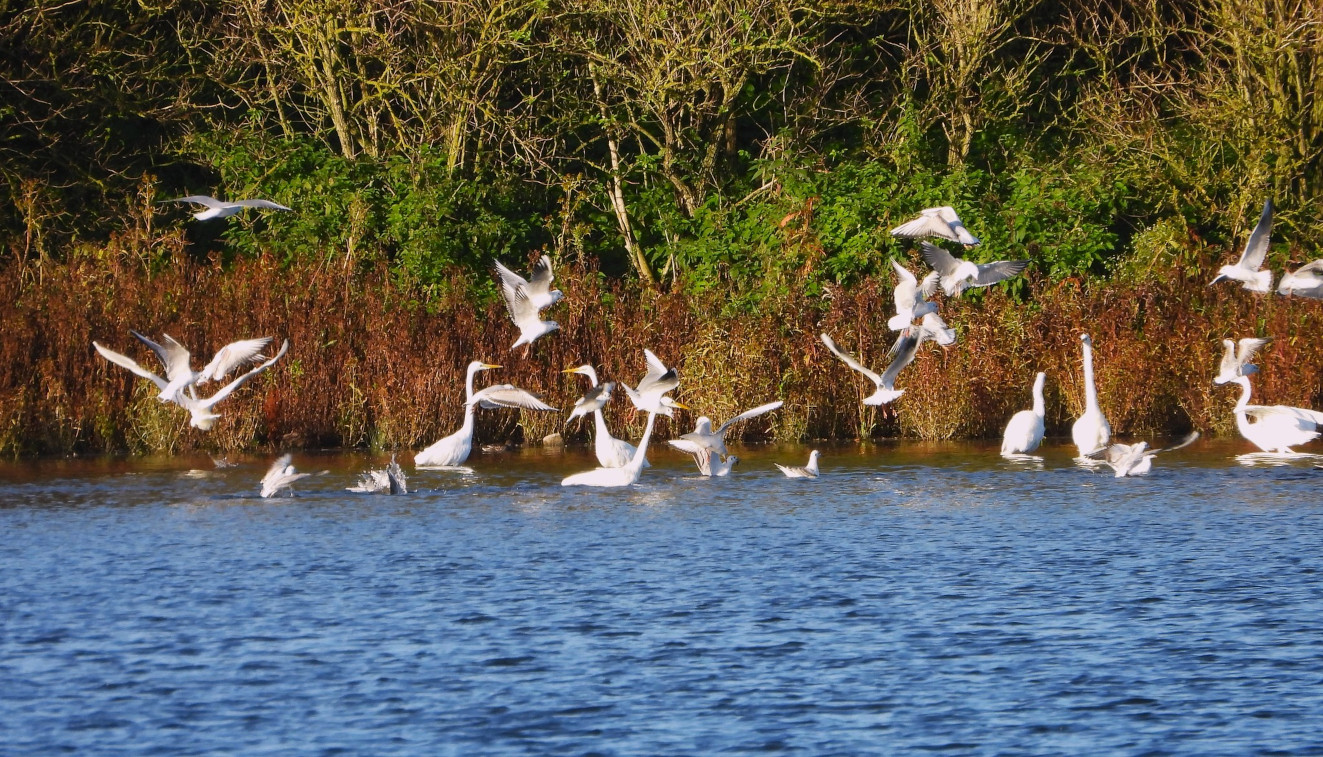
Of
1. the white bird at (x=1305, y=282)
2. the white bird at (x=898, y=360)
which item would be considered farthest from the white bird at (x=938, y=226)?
the white bird at (x=1305, y=282)

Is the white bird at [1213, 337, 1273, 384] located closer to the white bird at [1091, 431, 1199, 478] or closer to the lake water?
the lake water

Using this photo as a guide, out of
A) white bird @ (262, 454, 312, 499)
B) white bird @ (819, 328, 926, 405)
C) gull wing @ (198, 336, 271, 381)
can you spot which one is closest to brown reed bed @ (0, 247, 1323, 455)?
white bird @ (819, 328, 926, 405)

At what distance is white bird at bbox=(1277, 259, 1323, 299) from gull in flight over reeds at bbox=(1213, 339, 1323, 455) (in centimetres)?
70

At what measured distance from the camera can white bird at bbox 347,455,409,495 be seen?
40.4ft

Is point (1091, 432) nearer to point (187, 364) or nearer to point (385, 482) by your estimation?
point (385, 482)

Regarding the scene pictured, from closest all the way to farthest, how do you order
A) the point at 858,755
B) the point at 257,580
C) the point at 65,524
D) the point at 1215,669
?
the point at 858,755 < the point at 1215,669 < the point at 257,580 < the point at 65,524

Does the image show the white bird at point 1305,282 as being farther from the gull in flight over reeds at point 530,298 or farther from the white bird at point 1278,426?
the gull in flight over reeds at point 530,298

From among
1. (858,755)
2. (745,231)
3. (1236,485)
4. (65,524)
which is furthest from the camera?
(745,231)

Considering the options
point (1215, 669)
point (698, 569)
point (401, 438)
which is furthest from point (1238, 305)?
point (1215, 669)

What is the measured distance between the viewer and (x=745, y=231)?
20.2 metres

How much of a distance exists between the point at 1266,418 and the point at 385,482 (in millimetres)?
6810

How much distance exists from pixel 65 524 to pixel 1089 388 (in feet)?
25.7

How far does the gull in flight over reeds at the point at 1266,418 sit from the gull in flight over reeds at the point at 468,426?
548cm

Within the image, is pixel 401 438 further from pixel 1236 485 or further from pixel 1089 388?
pixel 1236 485
